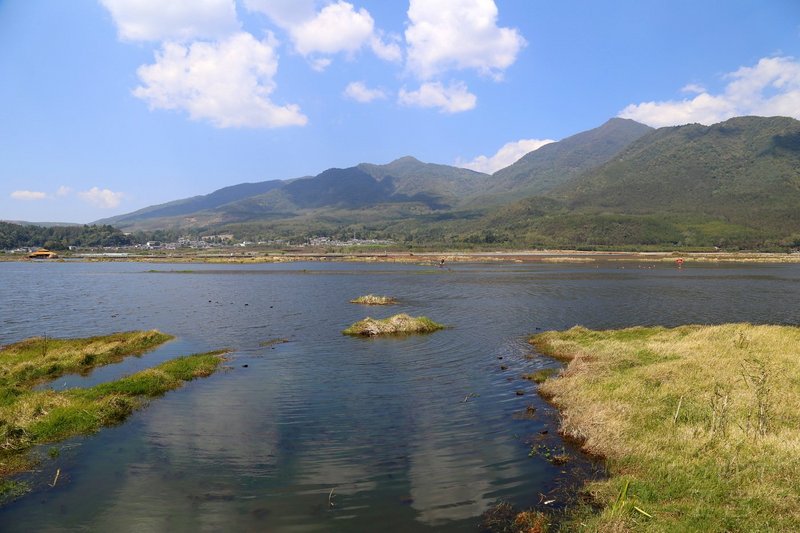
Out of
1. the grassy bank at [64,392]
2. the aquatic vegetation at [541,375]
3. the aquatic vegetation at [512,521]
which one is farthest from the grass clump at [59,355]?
the aquatic vegetation at [541,375]

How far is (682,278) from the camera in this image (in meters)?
119

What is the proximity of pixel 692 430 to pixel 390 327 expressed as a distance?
112 ft

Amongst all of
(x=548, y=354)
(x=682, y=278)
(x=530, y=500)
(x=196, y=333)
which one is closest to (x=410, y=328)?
(x=548, y=354)

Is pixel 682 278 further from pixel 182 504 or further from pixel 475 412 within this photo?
pixel 182 504

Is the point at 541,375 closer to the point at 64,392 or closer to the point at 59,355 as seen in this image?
the point at 64,392

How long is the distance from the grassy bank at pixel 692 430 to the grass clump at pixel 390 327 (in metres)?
20.7

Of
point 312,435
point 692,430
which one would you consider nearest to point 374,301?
point 312,435

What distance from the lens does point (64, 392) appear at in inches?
1084

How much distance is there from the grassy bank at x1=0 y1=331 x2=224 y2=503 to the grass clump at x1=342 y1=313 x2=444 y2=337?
577 inches

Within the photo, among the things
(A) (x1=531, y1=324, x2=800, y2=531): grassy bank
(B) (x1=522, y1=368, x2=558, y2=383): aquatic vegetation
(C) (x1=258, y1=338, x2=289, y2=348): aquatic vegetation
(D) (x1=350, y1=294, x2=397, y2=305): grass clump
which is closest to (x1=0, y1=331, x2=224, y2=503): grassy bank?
(C) (x1=258, y1=338, x2=289, y2=348): aquatic vegetation

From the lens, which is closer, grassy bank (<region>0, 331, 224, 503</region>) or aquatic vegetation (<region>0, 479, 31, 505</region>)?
aquatic vegetation (<region>0, 479, 31, 505</region>)

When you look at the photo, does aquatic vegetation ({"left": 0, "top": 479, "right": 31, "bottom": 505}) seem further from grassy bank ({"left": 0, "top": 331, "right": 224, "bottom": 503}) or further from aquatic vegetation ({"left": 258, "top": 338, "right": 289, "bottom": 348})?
aquatic vegetation ({"left": 258, "top": 338, "right": 289, "bottom": 348})

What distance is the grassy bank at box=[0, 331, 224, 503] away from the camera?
21.2m

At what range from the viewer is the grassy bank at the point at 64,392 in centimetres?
2119
